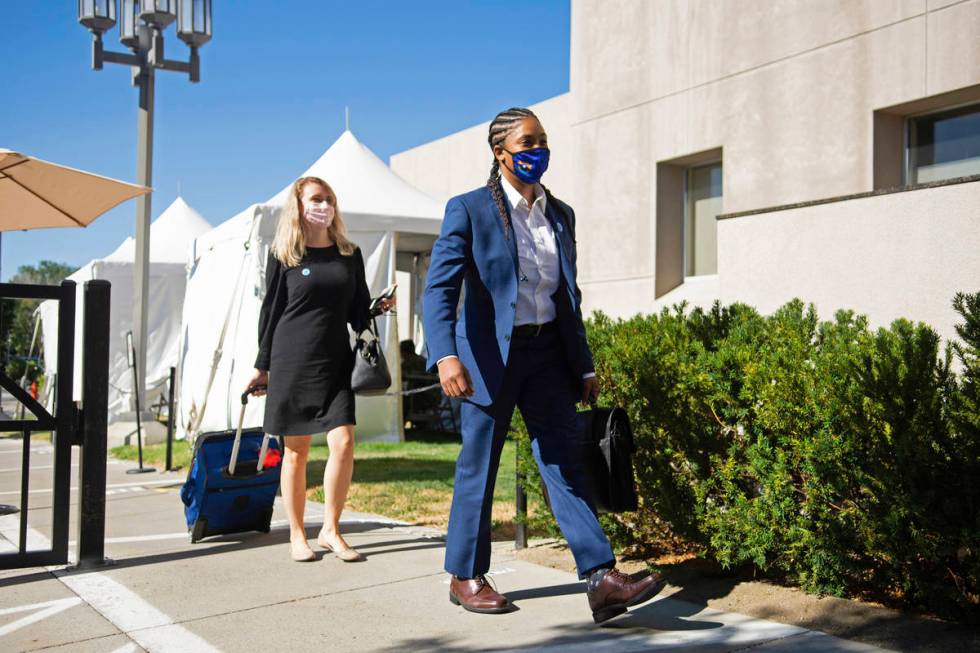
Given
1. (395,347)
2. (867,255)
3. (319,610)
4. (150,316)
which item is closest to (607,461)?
(319,610)

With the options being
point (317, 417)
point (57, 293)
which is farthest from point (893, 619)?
point (57, 293)

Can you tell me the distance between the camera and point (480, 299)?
3857 millimetres

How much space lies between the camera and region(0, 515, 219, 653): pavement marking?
3545 millimetres

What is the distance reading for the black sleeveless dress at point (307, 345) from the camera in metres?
4.97

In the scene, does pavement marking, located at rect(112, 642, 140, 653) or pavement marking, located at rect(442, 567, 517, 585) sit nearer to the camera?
pavement marking, located at rect(112, 642, 140, 653)

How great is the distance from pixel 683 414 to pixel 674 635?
3.25 feet

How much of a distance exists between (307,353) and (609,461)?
1961 millimetres

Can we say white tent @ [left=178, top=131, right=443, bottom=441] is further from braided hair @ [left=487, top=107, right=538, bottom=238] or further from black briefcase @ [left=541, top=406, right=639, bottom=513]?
black briefcase @ [left=541, top=406, right=639, bottom=513]

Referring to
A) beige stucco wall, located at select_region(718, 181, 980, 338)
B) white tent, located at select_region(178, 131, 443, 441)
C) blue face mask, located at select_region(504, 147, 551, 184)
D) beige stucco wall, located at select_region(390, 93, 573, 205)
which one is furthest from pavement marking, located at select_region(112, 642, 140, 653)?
beige stucco wall, located at select_region(390, 93, 573, 205)

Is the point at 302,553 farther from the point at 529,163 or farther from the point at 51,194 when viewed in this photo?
the point at 51,194

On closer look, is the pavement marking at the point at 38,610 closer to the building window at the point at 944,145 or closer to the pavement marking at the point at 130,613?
the pavement marking at the point at 130,613

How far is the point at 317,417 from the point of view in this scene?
498cm

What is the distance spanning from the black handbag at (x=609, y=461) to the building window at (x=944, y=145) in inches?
214

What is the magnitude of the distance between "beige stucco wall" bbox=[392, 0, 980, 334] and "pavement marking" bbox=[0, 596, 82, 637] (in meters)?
5.79
